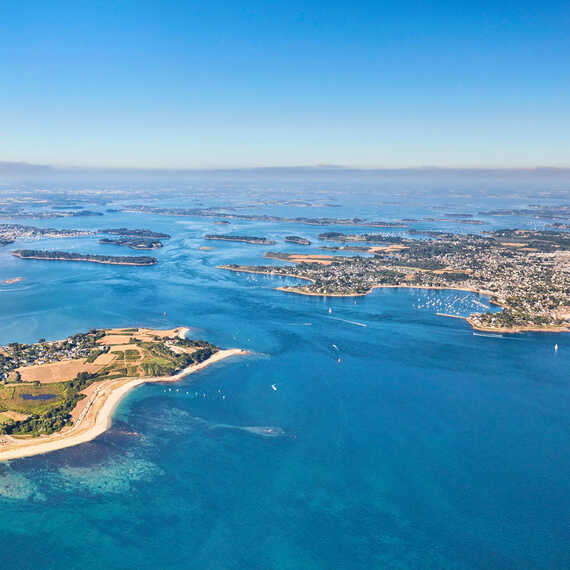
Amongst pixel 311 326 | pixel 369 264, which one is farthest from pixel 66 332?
pixel 369 264

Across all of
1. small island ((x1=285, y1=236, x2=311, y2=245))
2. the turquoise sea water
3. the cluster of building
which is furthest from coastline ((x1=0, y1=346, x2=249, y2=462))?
small island ((x1=285, y1=236, x2=311, y2=245))

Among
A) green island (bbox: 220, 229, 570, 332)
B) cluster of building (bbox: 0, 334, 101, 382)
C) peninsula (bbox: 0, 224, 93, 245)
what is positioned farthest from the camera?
peninsula (bbox: 0, 224, 93, 245)

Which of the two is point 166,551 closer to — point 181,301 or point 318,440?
point 318,440

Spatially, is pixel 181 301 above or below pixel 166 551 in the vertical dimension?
above

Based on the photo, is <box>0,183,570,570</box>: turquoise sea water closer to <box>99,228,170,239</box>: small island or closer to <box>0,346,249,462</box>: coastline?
<box>0,346,249,462</box>: coastline

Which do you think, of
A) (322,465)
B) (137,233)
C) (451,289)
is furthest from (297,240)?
(322,465)

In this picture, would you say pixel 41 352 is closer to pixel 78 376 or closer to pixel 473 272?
pixel 78 376
